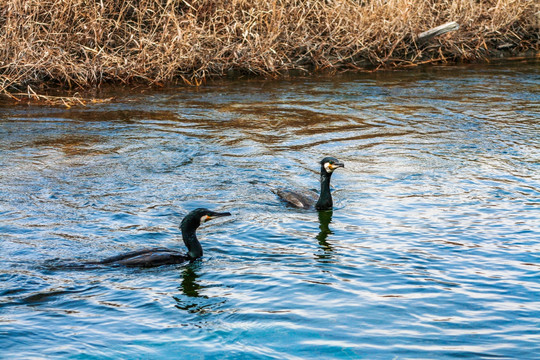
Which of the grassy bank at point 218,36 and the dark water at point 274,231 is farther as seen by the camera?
the grassy bank at point 218,36

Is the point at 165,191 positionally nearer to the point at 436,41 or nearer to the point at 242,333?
the point at 242,333

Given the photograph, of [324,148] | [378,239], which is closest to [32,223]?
[378,239]

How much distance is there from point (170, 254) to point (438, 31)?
47.5 feet

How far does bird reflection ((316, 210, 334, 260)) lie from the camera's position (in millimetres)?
8328

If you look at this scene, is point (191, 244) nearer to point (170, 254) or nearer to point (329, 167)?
point (170, 254)

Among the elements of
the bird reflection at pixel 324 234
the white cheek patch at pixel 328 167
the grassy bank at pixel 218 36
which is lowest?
the bird reflection at pixel 324 234

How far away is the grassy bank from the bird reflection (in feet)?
30.1

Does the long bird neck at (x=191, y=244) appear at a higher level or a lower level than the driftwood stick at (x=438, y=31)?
lower

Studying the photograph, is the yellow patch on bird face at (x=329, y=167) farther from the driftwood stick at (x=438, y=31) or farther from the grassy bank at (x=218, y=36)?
the driftwood stick at (x=438, y=31)

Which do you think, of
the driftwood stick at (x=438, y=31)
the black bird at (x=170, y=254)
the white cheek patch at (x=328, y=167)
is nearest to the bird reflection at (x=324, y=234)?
the white cheek patch at (x=328, y=167)

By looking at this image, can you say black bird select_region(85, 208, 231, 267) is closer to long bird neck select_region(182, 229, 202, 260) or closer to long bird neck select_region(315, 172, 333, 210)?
long bird neck select_region(182, 229, 202, 260)

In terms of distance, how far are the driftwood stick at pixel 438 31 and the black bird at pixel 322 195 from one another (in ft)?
37.1

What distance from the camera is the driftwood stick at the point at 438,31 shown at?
65.7 ft

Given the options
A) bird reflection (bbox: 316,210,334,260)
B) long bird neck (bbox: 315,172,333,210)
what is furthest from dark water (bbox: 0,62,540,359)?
long bird neck (bbox: 315,172,333,210)
